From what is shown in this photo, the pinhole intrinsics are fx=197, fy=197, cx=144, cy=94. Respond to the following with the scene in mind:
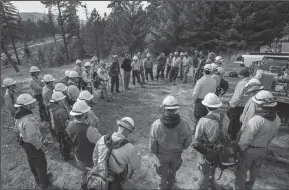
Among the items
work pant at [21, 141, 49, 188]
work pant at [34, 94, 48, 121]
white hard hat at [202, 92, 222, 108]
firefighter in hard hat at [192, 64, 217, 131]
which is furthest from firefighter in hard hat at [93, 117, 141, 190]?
work pant at [34, 94, 48, 121]

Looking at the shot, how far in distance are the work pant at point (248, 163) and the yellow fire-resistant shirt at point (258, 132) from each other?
0.50ft

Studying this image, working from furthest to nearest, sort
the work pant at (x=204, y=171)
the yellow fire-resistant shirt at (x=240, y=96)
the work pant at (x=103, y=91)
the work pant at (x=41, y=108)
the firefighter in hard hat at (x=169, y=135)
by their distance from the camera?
the work pant at (x=103, y=91), the work pant at (x=41, y=108), the yellow fire-resistant shirt at (x=240, y=96), the work pant at (x=204, y=171), the firefighter in hard hat at (x=169, y=135)

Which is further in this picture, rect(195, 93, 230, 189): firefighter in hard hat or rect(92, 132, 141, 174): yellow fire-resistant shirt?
rect(195, 93, 230, 189): firefighter in hard hat

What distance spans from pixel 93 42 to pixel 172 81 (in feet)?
85.2

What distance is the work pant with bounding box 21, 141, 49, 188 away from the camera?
394 cm

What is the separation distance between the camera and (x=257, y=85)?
4617 millimetres

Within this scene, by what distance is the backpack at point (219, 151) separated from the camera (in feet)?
10.9

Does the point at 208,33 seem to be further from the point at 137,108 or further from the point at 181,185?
the point at 181,185

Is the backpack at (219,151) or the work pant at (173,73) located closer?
the backpack at (219,151)

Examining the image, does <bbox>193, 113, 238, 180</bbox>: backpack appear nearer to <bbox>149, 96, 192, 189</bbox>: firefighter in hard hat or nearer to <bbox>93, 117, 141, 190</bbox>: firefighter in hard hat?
<bbox>149, 96, 192, 189</bbox>: firefighter in hard hat

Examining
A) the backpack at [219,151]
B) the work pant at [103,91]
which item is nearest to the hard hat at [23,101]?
the backpack at [219,151]

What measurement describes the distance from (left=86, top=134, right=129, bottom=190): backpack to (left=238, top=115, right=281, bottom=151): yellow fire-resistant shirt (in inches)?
83.7

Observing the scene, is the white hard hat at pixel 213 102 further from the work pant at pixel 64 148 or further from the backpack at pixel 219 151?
the work pant at pixel 64 148

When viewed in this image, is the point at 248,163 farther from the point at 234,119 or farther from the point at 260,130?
the point at 234,119
